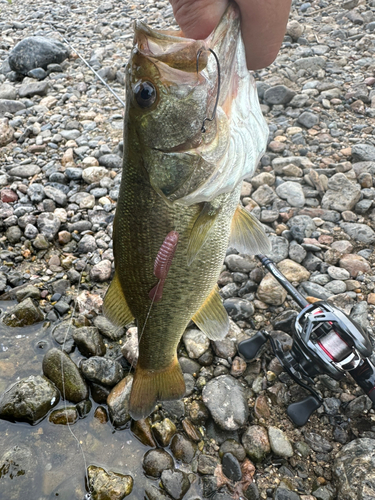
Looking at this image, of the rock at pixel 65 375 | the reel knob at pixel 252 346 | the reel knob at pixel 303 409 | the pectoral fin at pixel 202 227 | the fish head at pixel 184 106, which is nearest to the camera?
the fish head at pixel 184 106

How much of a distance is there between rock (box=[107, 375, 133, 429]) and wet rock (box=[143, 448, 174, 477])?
0.94 ft

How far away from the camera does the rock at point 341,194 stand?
4242mm

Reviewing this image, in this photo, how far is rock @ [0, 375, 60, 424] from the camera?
2.82m

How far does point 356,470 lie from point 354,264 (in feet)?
5.82

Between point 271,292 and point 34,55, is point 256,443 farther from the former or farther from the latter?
point 34,55

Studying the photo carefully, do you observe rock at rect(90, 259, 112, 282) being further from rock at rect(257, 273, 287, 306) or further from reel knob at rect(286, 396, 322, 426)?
reel knob at rect(286, 396, 322, 426)

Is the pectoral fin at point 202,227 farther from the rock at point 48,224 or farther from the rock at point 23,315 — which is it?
the rock at point 48,224

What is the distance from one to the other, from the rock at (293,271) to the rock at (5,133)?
405 centimetres

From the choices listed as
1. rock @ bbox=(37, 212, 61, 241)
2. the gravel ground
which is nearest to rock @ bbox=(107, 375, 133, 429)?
the gravel ground

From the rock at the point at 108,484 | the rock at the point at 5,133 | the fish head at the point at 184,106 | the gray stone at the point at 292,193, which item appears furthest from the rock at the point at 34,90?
the rock at the point at 108,484

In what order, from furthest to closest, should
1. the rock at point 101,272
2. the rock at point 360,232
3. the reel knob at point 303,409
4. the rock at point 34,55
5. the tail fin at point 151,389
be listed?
the rock at point 34,55
the rock at point 360,232
the rock at point 101,272
the reel knob at point 303,409
the tail fin at point 151,389

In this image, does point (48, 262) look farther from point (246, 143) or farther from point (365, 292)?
point (365, 292)

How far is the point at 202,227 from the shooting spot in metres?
2.06

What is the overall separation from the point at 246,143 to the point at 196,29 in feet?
2.03
